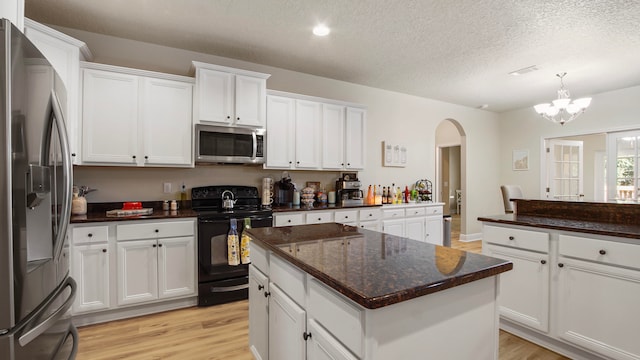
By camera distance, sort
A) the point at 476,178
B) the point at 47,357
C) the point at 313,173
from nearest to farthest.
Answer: the point at 47,357
the point at 313,173
the point at 476,178

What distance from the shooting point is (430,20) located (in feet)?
9.28

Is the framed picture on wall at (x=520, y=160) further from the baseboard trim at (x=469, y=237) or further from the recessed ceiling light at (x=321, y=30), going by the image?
the recessed ceiling light at (x=321, y=30)

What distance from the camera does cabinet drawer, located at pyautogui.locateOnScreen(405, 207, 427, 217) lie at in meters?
4.48

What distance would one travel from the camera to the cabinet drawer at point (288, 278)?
1.32 meters

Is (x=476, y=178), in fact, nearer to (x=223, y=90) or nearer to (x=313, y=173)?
(x=313, y=173)

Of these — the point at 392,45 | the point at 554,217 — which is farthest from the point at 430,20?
the point at 554,217

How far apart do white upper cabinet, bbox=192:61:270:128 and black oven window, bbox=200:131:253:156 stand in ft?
0.44

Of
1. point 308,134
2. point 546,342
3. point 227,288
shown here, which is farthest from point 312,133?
point 546,342

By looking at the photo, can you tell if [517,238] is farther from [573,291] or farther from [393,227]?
[393,227]

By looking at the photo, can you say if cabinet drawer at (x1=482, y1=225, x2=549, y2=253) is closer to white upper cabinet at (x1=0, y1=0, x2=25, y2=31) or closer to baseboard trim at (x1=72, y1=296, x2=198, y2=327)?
baseboard trim at (x1=72, y1=296, x2=198, y2=327)

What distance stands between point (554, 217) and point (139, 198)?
3.96m

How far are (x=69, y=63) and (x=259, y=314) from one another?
8.76 feet

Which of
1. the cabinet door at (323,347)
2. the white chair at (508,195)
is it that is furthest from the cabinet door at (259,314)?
the white chair at (508,195)

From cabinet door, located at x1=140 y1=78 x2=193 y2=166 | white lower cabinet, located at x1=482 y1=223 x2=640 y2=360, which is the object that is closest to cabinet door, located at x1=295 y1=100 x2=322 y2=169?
cabinet door, located at x1=140 y1=78 x2=193 y2=166
